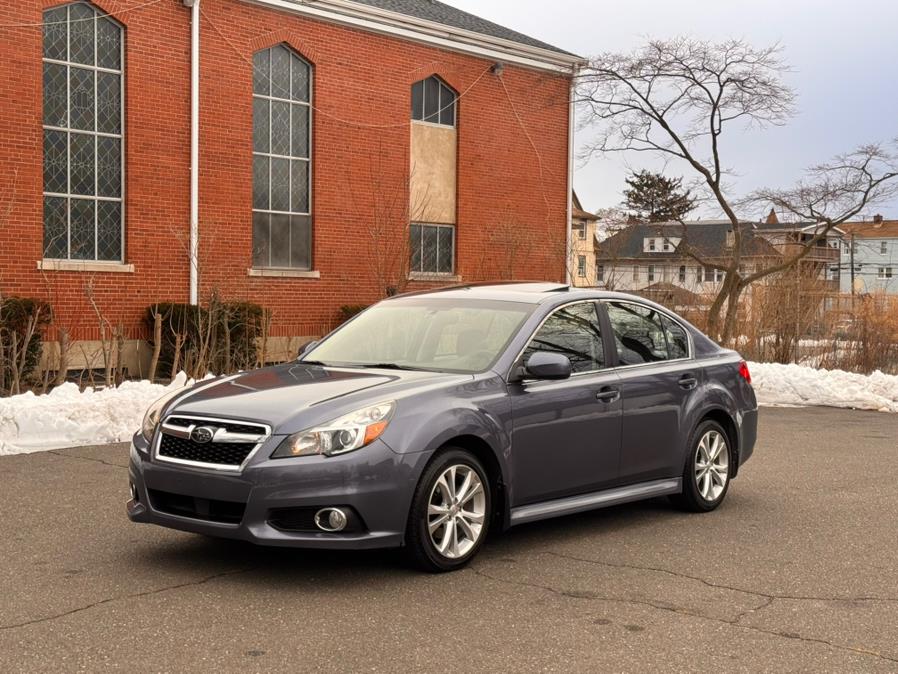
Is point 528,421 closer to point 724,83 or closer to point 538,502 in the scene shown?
point 538,502

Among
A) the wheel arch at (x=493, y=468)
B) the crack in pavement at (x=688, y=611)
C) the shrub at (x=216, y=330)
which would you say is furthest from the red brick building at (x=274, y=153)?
the crack in pavement at (x=688, y=611)

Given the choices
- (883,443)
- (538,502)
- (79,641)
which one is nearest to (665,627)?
(538,502)

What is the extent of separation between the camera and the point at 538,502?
6824 mm

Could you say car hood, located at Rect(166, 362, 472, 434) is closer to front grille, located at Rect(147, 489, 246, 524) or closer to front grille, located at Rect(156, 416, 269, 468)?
front grille, located at Rect(156, 416, 269, 468)

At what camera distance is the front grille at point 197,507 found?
19.1 ft

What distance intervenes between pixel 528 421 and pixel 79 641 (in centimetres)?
283

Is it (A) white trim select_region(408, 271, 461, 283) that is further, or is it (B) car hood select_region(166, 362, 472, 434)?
(A) white trim select_region(408, 271, 461, 283)

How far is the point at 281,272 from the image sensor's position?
70.9 feet

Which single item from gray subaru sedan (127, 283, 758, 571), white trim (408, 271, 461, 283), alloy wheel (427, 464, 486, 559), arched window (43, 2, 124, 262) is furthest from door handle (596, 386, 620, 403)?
white trim (408, 271, 461, 283)

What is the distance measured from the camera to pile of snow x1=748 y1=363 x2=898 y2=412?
17031mm

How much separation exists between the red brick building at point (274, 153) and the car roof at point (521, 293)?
1178 centimetres

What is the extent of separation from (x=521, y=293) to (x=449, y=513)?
198 centimetres

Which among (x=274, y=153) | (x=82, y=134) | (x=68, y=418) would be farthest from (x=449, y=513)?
(x=274, y=153)

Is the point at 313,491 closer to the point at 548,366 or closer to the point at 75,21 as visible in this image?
the point at 548,366
